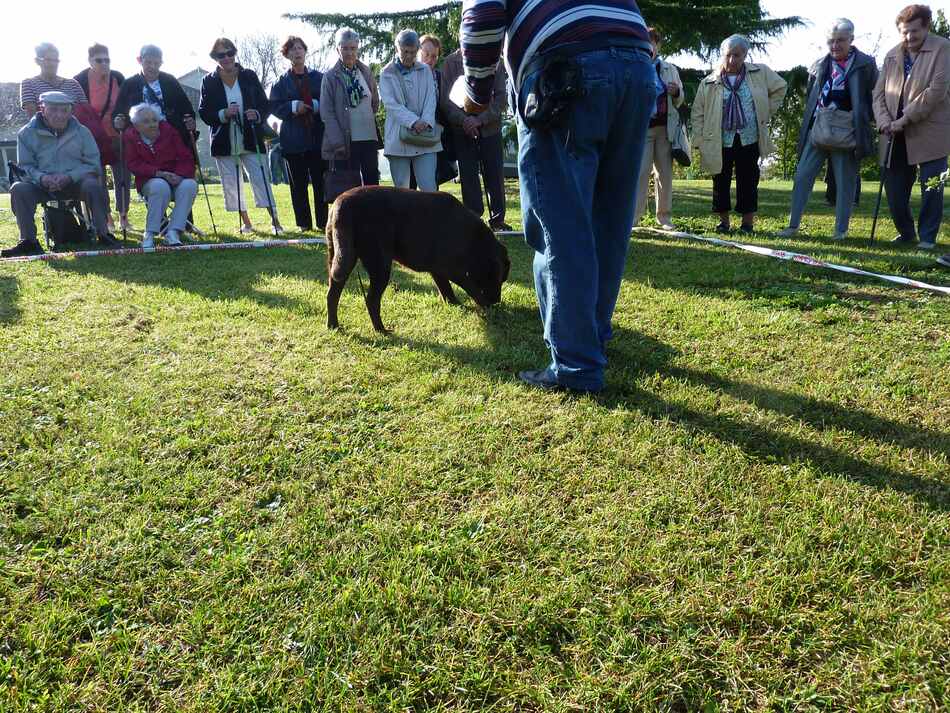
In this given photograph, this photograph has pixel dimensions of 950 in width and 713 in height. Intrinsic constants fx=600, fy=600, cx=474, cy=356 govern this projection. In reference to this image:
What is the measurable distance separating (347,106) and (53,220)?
396 centimetres

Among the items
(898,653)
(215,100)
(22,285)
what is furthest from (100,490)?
(215,100)

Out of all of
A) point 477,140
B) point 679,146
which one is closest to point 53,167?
point 477,140

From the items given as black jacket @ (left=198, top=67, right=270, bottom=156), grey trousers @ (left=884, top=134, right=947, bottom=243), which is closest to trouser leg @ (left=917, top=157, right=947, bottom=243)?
grey trousers @ (left=884, top=134, right=947, bottom=243)

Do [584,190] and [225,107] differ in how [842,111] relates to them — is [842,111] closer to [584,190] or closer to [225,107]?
[584,190]

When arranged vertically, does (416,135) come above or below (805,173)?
above

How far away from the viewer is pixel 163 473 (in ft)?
7.77

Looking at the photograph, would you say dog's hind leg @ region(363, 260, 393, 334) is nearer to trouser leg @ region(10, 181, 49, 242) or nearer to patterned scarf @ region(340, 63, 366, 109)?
patterned scarf @ region(340, 63, 366, 109)

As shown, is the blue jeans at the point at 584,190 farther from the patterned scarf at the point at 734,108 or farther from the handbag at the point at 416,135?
the patterned scarf at the point at 734,108

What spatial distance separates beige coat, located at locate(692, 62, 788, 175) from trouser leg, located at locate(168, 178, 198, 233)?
6303 millimetres

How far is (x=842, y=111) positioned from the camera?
6.57 meters

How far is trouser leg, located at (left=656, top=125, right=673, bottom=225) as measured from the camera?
23.8ft

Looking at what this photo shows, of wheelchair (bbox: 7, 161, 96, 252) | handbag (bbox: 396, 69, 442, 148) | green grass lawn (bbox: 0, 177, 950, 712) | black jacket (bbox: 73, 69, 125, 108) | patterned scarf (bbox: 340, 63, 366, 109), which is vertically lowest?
green grass lawn (bbox: 0, 177, 950, 712)

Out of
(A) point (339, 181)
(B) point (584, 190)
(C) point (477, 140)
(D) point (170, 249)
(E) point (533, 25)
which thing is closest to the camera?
(E) point (533, 25)

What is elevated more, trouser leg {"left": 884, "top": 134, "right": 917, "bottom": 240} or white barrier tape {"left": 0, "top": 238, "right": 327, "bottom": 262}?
trouser leg {"left": 884, "top": 134, "right": 917, "bottom": 240}
